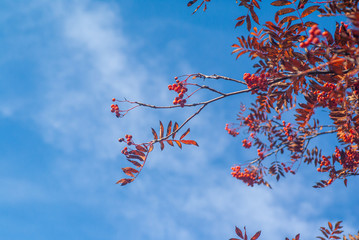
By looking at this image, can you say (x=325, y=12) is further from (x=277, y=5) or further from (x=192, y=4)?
(x=192, y=4)

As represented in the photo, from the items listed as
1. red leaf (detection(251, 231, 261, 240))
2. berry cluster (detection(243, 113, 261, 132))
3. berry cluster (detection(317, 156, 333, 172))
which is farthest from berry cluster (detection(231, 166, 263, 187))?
red leaf (detection(251, 231, 261, 240))

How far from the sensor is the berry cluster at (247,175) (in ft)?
19.3

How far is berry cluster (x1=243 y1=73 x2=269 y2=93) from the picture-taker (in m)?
2.62

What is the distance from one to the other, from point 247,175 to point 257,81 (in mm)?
3570

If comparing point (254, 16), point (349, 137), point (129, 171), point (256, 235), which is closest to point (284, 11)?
point (254, 16)

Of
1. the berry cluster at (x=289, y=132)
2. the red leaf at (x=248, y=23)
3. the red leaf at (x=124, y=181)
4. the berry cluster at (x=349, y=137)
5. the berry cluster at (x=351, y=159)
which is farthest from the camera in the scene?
the berry cluster at (x=289, y=132)

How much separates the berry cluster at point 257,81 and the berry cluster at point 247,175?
3510mm

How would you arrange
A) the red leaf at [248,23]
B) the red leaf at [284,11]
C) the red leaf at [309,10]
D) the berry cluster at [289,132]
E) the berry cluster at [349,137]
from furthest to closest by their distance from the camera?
1. the berry cluster at [289,132]
2. the berry cluster at [349,137]
3. the red leaf at [248,23]
4. the red leaf at [284,11]
5. the red leaf at [309,10]

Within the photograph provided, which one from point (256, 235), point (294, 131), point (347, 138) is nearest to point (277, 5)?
point (347, 138)

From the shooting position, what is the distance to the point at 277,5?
273cm

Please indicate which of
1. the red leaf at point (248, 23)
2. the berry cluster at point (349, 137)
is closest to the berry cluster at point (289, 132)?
the berry cluster at point (349, 137)

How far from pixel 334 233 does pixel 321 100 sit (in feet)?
8.54

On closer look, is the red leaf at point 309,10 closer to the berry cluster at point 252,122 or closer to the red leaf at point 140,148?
the red leaf at point 140,148

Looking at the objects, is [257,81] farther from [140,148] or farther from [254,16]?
[140,148]
